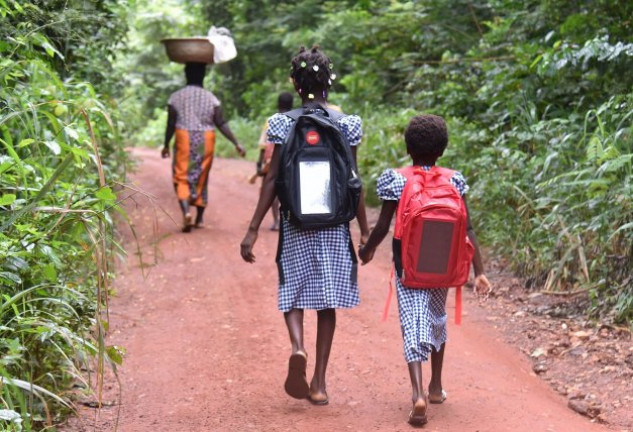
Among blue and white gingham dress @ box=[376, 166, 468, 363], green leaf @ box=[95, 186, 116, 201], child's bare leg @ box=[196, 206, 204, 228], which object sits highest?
green leaf @ box=[95, 186, 116, 201]

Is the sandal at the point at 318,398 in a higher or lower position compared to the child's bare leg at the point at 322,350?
lower

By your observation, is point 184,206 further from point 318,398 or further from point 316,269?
point 318,398

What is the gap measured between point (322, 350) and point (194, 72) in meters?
7.07

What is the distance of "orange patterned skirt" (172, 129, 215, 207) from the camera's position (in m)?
11.6

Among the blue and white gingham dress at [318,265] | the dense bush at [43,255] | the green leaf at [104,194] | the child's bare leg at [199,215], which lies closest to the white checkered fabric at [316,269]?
the blue and white gingham dress at [318,265]

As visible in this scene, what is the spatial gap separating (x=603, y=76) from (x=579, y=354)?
310cm

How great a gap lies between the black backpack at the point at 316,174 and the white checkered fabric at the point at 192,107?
253 inches

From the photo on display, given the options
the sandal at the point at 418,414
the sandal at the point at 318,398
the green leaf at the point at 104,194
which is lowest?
the sandal at the point at 318,398

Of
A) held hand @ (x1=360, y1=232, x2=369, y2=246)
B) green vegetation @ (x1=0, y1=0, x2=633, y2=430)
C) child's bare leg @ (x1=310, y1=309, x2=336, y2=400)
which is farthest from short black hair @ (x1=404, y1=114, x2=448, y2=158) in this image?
green vegetation @ (x1=0, y1=0, x2=633, y2=430)

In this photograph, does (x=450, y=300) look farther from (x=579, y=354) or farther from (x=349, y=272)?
(x=349, y=272)

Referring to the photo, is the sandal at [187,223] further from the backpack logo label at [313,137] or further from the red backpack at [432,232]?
the red backpack at [432,232]

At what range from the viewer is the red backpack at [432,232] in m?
→ 4.96

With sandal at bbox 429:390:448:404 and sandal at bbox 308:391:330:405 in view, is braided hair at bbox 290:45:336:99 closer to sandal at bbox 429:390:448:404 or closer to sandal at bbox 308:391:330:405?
sandal at bbox 308:391:330:405

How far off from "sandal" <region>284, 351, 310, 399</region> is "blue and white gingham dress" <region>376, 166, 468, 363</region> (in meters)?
0.57
